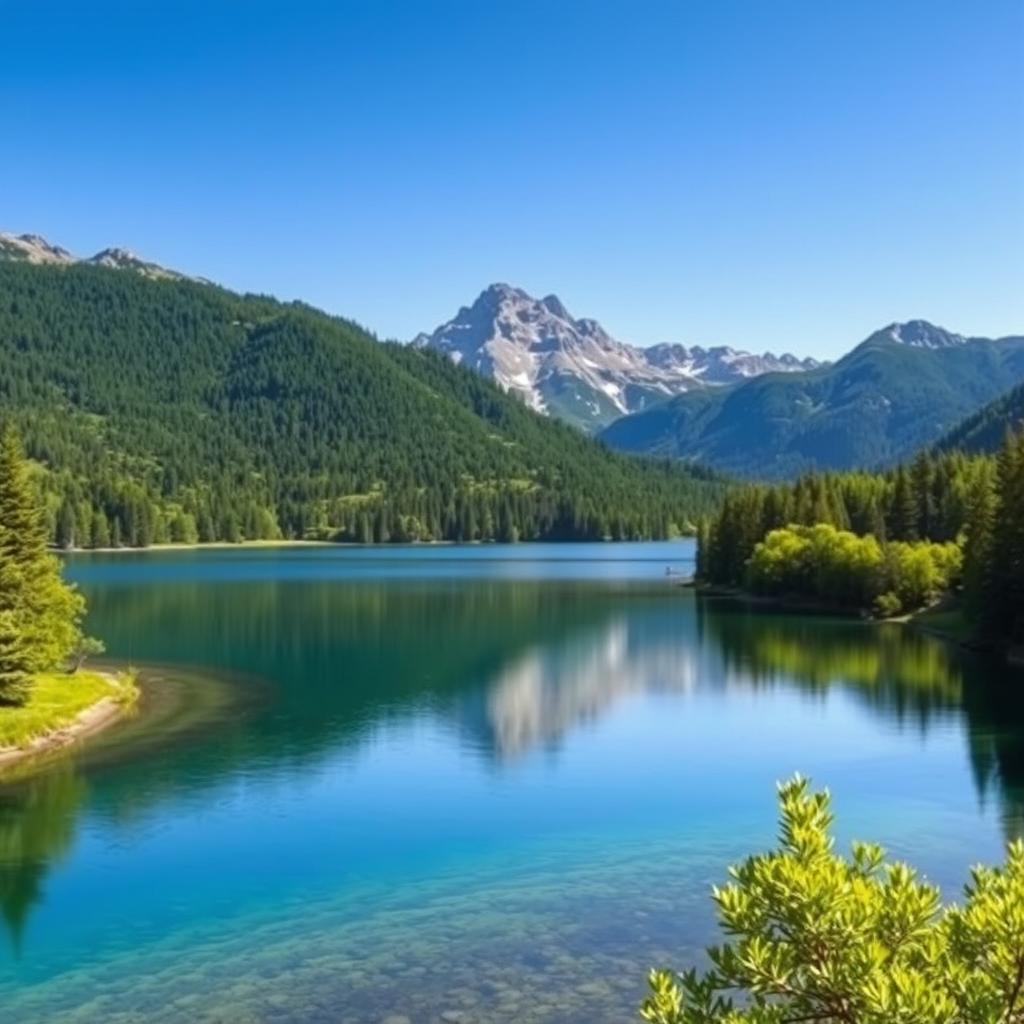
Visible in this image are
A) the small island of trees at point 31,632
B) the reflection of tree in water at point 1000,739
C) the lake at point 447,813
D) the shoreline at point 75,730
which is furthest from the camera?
the small island of trees at point 31,632

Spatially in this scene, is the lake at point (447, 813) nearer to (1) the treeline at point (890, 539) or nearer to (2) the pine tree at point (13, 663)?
(2) the pine tree at point (13, 663)

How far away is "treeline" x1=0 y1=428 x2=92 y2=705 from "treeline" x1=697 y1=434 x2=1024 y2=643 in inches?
2759

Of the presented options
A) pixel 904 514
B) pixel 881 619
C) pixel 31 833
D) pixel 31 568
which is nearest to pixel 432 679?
pixel 31 568

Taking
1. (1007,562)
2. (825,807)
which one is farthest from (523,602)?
(825,807)

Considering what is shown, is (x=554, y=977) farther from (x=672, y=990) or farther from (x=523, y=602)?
(x=523, y=602)

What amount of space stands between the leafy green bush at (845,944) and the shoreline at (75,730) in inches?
2100

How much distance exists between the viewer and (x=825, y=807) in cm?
1162

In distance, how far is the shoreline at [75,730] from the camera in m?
59.2

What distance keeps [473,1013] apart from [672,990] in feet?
66.3

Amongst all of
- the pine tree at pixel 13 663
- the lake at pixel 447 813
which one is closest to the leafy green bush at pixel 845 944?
the lake at pixel 447 813

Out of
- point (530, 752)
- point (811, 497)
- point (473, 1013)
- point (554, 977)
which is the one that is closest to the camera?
point (473, 1013)

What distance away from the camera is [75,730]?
65.1 m

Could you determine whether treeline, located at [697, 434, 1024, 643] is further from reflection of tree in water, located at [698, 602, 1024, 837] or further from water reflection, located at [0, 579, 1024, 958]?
water reflection, located at [0, 579, 1024, 958]

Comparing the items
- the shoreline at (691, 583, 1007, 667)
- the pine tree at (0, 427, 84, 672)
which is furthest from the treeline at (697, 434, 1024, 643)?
the pine tree at (0, 427, 84, 672)
